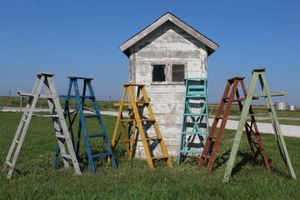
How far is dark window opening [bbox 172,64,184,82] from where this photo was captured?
37.8 ft

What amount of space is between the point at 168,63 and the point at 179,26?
1260mm

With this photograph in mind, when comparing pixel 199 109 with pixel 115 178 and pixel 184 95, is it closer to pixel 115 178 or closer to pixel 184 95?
pixel 184 95

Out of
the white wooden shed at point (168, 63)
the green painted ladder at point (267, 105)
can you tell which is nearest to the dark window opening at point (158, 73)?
the white wooden shed at point (168, 63)

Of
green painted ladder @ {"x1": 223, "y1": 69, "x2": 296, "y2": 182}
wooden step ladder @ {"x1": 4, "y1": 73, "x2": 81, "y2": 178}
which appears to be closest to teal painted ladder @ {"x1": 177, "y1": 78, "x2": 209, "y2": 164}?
green painted ladder @ {"x1": 223, "y1": 69, "x2": 296, "y2": 182}

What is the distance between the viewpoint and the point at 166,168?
375 inches

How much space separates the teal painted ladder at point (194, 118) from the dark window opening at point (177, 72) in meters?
0.39

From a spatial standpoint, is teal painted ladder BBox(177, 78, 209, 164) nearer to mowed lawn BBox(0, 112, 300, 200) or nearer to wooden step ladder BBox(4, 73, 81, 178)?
mowed lawn BBox(0, 112, 300, 200)

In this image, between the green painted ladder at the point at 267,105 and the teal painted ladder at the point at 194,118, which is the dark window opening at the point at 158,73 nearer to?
the teal painted ladder at the point at 194,118

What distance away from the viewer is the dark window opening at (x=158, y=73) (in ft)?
38.4

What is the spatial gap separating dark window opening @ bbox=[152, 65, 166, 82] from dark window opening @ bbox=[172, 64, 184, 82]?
0.35 meters

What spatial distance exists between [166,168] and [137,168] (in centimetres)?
80

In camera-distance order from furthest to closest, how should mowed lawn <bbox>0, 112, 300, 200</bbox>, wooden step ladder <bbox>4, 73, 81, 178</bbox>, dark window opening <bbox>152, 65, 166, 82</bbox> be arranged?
dark window opening <bbox>152, 65, 166, 82</bbox>
wooden step ladder <bbox>4, 73, 81, 178</bbox>
mowed lawn <bbox>0, 112, 300, 200</bbox>

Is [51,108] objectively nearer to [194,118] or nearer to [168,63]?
[168,63]

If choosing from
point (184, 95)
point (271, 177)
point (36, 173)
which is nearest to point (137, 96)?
point (184, 95)
